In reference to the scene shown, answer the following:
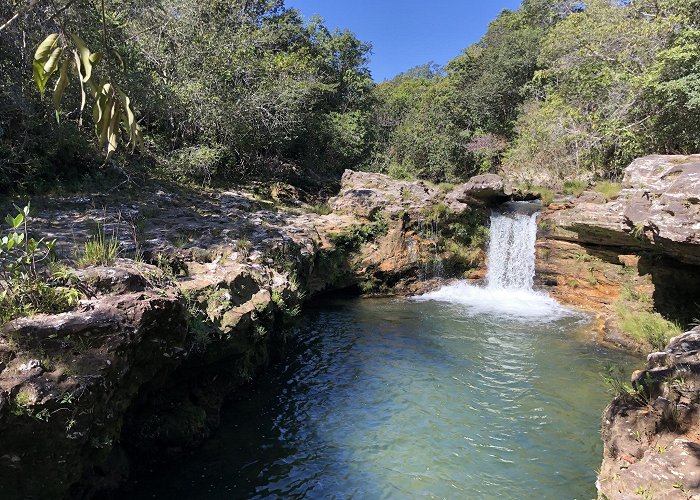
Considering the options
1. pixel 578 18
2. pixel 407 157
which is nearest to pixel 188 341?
pixel 578 18

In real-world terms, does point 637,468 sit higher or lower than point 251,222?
lower

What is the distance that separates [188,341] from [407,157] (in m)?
23.5

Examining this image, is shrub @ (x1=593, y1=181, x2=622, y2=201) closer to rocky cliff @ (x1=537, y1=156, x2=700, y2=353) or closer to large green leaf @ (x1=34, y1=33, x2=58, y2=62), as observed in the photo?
rocky cliff @ (x1=537, y1=156, x2=700, y2=353)

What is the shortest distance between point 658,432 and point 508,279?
9935 millimetres

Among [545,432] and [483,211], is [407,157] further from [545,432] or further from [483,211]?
[545,432]

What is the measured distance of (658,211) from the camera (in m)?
7.88

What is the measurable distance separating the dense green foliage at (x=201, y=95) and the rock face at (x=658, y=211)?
899 cm

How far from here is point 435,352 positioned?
29.9ft

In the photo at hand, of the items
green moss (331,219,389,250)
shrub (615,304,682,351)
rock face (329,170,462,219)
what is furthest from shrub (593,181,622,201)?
green moss (331,219,389,250)

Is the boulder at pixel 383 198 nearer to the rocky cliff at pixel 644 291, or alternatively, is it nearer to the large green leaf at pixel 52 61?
the rocky cliff at pixel 644 291

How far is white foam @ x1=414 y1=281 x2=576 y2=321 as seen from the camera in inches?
464

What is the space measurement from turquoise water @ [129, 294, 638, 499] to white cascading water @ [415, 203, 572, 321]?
2.27 m

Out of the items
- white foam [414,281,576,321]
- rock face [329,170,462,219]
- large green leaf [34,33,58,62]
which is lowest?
white foam [414,281,576,321]

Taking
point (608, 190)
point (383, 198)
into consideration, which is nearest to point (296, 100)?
point (383, 198)
